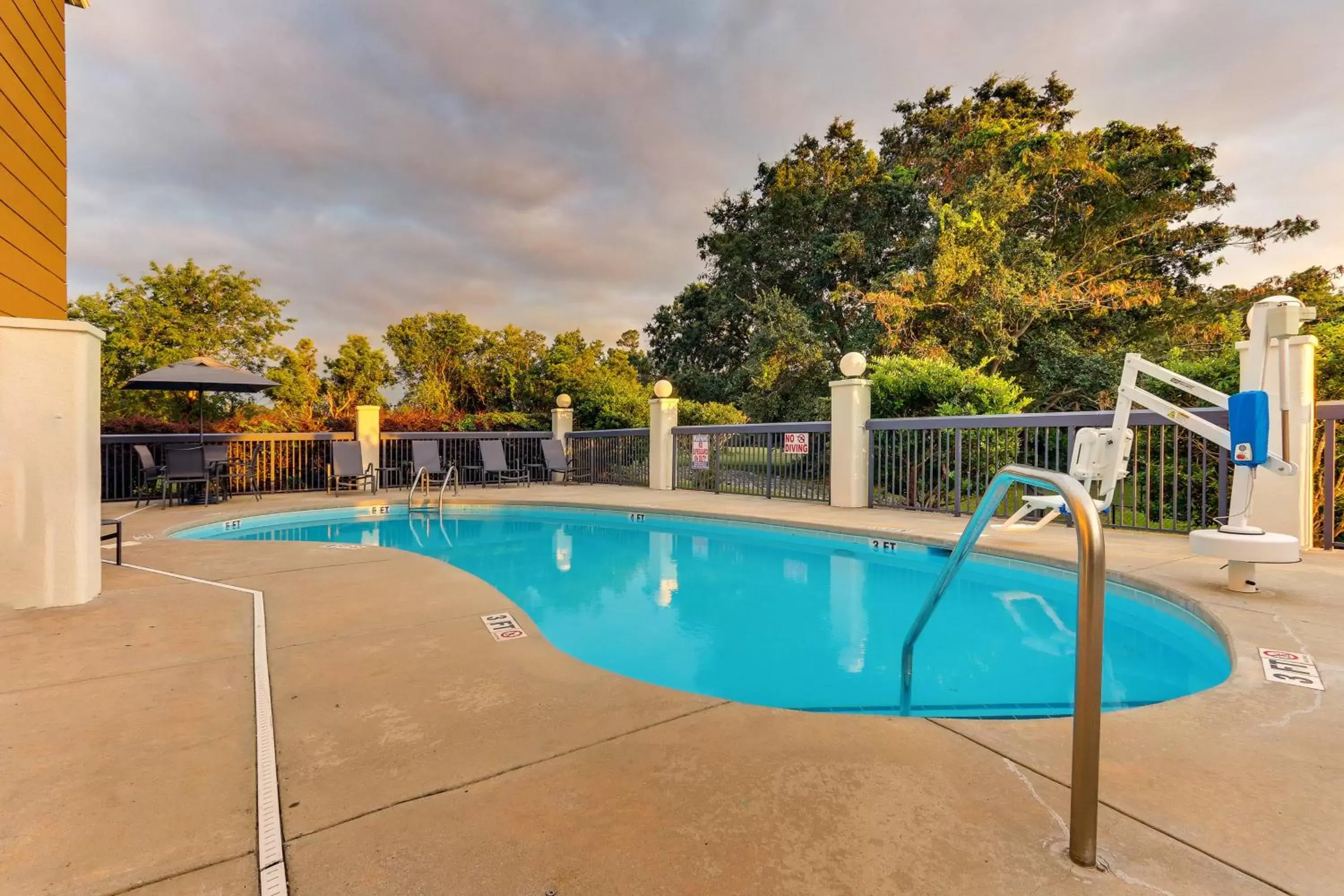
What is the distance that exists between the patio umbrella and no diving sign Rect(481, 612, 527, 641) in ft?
23.7

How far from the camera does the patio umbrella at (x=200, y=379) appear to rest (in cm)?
764

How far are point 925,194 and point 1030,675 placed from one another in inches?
661

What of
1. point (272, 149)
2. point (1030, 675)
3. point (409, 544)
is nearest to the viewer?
point (1030, 675)

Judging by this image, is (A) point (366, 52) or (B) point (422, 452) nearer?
(A) point (366, 52)

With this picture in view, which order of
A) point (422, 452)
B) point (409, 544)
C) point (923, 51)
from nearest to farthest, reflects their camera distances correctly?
point (409, 544) < point (422, 452) < point (923, 51)

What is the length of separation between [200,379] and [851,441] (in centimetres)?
873

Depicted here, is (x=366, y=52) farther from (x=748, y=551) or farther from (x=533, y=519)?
(x=748, y=551)

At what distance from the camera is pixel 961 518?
665 centimetres

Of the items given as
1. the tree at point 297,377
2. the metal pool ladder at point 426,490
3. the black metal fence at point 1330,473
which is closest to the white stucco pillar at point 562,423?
the metal pool ladder at point 426,490

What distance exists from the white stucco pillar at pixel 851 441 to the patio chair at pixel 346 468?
7469 millimetres

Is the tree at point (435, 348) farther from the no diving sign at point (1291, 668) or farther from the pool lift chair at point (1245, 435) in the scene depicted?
the no diving sign at point (1291, 668)

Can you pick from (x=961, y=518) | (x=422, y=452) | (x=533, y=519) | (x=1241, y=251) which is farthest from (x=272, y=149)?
(x=1241, y=251)

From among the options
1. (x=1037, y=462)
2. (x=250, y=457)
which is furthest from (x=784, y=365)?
(x=250, y=457)

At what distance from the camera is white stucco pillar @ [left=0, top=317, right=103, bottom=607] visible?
2.89 metres
